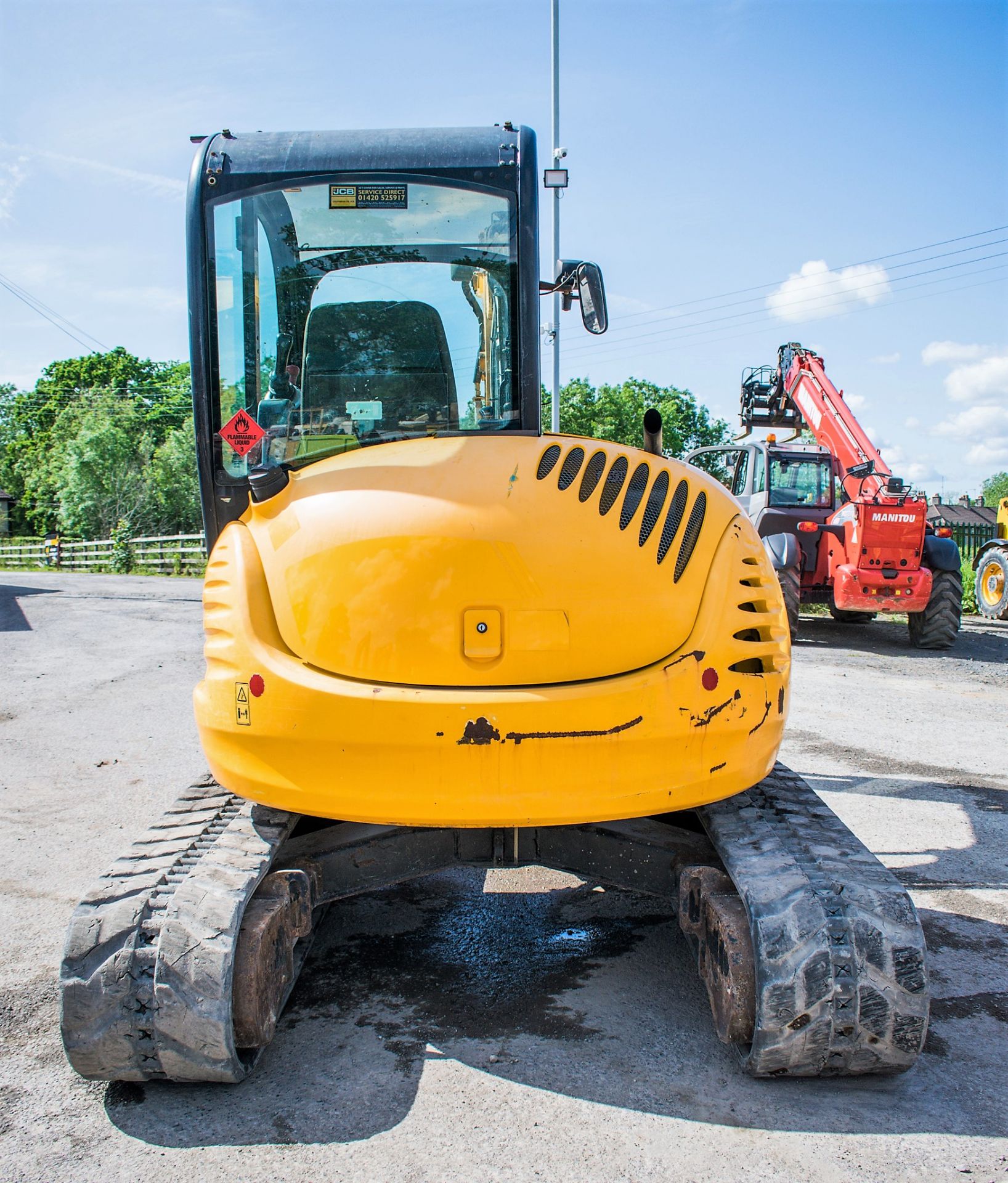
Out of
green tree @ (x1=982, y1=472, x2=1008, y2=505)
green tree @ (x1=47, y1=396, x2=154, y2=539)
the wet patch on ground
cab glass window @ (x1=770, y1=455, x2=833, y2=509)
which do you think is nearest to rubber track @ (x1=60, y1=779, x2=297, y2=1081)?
the wet patch on ground

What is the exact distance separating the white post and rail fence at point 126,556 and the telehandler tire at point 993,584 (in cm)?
1940

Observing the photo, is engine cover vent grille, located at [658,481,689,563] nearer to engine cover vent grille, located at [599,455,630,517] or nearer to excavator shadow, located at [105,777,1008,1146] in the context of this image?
engine cover vent grille, located at [599,455,630,517]

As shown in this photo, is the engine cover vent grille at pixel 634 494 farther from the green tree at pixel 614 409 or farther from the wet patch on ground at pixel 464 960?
the green tree at pixel 614 409

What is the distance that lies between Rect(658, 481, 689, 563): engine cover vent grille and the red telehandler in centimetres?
887

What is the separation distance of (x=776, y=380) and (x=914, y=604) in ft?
19.5

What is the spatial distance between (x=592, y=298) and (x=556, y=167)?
12.1 meters

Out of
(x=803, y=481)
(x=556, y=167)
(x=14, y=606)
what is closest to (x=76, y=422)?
(x=14, y=606)

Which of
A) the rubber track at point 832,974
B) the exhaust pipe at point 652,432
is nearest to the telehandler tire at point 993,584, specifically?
the exhaust pipe at point 652,432

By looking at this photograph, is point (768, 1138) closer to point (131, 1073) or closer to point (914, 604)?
point (131, 1073)

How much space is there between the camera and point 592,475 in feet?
9.39

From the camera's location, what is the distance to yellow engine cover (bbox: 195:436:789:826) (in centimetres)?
266

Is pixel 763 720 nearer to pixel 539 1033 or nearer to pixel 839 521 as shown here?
pixel 539 1033

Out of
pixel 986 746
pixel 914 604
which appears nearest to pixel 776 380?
pixel 914 604

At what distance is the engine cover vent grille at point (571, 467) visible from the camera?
9.29 ft
